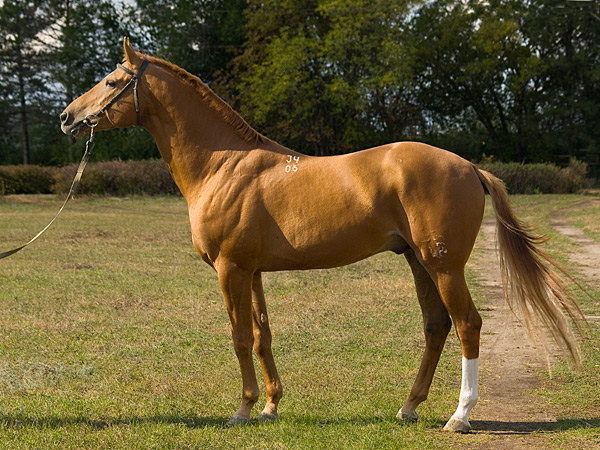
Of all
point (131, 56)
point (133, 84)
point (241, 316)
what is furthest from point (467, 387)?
point (131, 56)

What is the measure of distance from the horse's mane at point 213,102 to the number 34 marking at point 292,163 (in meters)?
0.27

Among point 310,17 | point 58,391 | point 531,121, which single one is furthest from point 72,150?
point 58,391

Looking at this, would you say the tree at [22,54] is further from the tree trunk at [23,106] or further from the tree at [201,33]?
the tree at [201,33]

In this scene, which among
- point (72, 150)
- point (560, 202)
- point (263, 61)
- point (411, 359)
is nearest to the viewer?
point (411, 359)

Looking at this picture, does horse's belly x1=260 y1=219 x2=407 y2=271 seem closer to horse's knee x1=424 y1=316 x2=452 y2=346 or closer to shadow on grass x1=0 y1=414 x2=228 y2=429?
horse's knee x1=424 y1=316 x2=452 y2=346

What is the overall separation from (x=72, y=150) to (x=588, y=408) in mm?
44457

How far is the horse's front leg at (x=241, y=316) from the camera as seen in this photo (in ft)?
14.7

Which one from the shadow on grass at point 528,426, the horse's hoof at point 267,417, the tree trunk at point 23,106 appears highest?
the tree trunk at point 23,106

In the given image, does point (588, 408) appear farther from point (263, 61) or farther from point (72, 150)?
point (72, 150)

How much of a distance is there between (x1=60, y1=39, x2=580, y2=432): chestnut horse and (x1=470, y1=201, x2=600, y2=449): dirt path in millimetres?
363

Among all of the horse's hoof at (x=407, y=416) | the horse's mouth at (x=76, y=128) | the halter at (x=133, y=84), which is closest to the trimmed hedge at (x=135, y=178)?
the horse's mouth at (x=76, y=128)

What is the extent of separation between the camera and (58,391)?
5.36 metres

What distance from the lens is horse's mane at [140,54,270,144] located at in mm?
4758

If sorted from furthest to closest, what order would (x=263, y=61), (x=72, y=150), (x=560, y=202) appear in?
(x=72, y=150)
(x=263, y=61)
(x=560, y=202)
